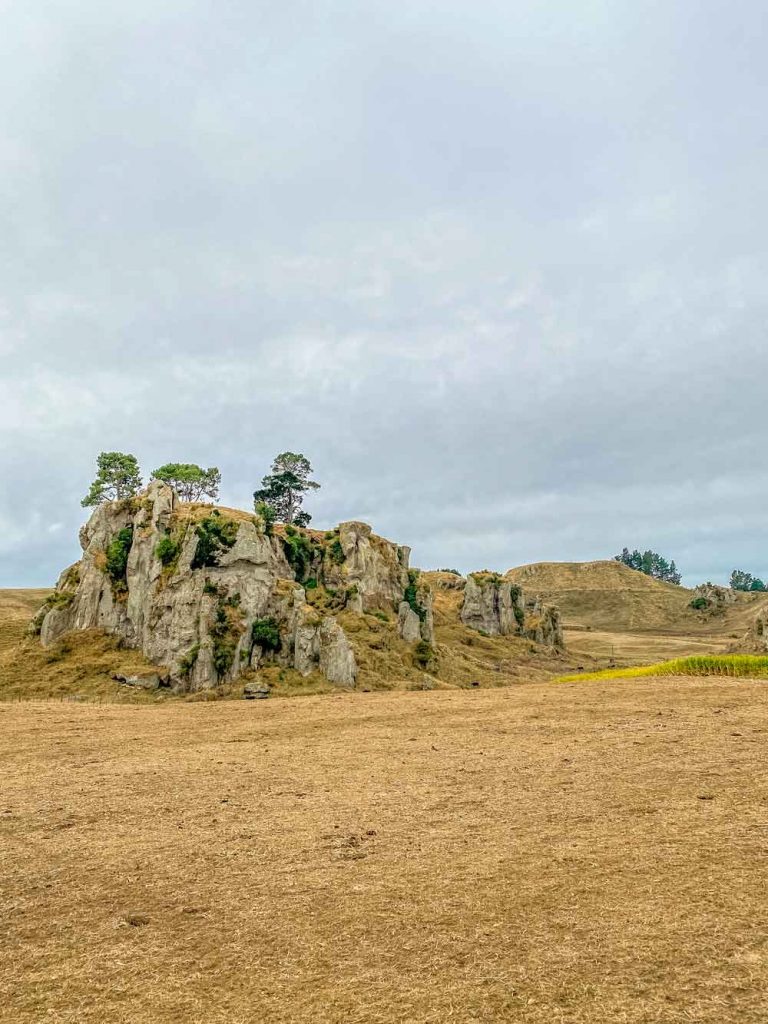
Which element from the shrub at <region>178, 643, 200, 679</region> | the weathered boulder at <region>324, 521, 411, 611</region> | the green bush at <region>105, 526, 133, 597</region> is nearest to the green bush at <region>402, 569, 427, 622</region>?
the weathered boulder at <region>324, 521, 411, 611</region>

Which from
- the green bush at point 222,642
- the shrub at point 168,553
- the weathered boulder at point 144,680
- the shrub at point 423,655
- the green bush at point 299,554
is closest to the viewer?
the weathered boulder at point 144,680

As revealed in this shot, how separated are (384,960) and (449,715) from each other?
1584 centimetres

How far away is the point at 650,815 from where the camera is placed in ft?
33.1

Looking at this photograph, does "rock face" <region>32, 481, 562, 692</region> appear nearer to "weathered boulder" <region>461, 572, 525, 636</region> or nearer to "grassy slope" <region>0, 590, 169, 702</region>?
"grassy slope" <region>0, 590, 169, 702</region>

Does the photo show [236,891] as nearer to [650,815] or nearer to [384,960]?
[384,960]

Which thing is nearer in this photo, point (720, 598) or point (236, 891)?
point (236, 891)

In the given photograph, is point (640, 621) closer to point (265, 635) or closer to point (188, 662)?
point (265, 635)

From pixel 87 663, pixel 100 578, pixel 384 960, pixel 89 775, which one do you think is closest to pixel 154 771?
pixel 89 775

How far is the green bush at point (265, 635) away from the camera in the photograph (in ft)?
125

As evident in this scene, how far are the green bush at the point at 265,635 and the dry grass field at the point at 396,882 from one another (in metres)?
21.0

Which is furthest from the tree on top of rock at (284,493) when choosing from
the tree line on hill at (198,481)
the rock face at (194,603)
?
the rock face at (194,603)

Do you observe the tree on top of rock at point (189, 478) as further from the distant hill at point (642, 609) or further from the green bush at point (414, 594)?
the distant hill at point (642, 609)

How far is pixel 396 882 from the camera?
26.5 ft

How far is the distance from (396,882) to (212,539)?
114ft
